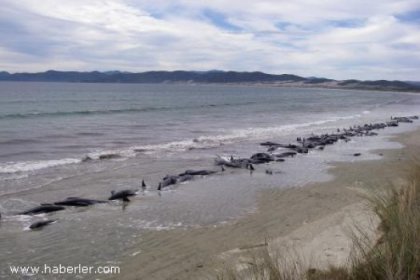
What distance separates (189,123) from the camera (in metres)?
39.4

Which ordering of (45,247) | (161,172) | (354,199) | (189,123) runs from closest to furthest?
(45,247) < (354,199) < (161,172) < (189,123)

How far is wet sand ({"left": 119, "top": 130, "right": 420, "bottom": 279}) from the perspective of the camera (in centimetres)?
757

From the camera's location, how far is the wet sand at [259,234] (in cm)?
757

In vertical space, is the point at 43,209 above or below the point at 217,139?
above

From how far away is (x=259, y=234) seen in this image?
9.42 metres

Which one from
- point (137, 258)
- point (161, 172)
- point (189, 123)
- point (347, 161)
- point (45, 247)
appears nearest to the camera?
point (137, 258)

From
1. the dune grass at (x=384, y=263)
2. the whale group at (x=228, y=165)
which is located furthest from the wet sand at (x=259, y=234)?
the whale group at (x=228, y=165)

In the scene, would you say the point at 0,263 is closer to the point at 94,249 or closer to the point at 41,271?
the point at 41,271

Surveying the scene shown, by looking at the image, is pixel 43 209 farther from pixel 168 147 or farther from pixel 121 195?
pixel 168 147

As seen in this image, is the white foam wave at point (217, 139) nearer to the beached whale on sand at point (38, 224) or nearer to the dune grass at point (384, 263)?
the beached whale on sand at point (38, 224)

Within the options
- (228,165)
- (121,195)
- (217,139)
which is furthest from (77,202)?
(217,139)

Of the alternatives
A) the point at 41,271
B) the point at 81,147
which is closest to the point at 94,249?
the point at 41,271

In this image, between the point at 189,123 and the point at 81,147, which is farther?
the point at 189,123

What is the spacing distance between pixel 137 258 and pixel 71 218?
3288mm
